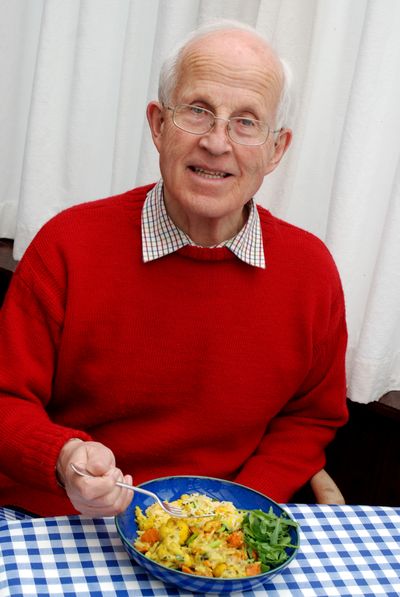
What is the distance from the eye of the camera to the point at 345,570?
1341 millimetres

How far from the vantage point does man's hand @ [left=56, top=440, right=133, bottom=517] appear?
1285 mm

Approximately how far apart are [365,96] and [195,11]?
593 millimetres

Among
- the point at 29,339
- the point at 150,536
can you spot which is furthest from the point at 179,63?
the point at 150,536

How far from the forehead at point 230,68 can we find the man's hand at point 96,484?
698 millimetres

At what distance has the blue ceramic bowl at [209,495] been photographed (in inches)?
46.8

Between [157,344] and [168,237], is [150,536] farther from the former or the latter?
[168,237]

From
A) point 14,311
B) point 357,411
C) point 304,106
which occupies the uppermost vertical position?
point 304,106

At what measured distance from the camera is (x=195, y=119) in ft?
5.48

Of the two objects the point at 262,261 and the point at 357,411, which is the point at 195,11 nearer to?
the point at 262,261

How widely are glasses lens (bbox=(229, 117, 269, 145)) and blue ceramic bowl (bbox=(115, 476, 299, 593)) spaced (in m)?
0.63

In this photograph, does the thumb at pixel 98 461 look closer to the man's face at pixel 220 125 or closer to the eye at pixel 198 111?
the man's face at pixel 220 125

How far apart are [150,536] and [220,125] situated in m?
0.76

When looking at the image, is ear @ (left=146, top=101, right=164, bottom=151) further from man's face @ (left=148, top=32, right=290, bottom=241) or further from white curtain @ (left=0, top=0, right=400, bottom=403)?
white curtain @ (left=0, top=0, right=400, bottom=403)

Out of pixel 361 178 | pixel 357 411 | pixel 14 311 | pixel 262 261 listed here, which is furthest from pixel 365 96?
pixel 14 311
